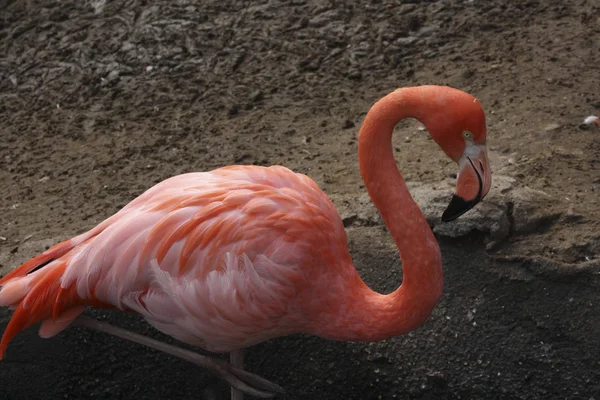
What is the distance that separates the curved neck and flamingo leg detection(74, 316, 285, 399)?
468 millimetres

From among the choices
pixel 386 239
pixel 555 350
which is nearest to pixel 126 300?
pixel 386 239

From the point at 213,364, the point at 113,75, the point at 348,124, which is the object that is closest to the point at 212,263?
the point at 213,364

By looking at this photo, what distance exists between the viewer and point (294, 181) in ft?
A: 10.1

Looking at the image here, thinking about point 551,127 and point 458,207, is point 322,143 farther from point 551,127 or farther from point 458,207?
point 458,207

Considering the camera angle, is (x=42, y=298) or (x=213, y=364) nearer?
(x=42, y=298)

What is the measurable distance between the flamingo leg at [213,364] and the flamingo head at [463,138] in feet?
3.45

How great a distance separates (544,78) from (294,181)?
228 cm

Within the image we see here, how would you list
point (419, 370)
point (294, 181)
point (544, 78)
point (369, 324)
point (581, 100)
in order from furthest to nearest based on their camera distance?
point (544, 78) < point (581, 100) < point (419, 370) < point (294, 181) < point (369, 324)

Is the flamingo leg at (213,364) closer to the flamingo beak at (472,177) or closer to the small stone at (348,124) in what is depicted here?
the flamingo beak at (472,177)

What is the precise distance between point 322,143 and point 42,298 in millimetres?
2015

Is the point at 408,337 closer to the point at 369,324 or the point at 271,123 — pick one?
the point at 369,324

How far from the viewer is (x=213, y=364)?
3.11m

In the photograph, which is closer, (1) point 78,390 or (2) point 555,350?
(2) point 555,350

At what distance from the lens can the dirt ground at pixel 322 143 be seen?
330cm
